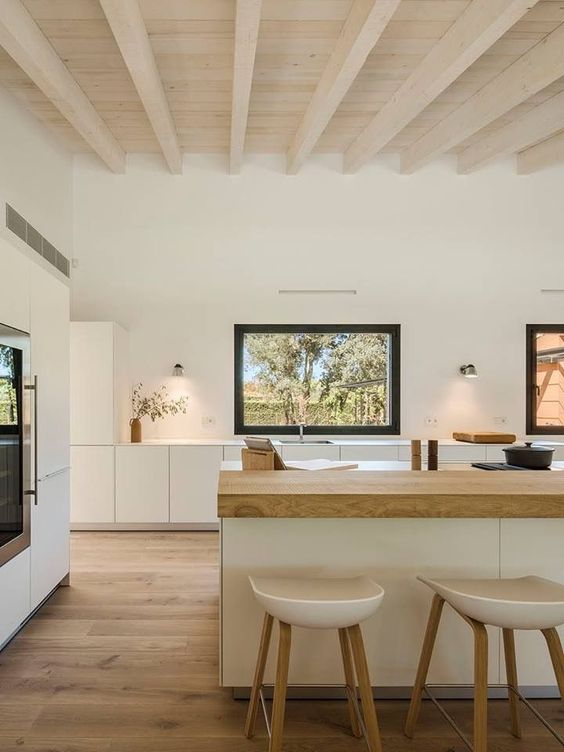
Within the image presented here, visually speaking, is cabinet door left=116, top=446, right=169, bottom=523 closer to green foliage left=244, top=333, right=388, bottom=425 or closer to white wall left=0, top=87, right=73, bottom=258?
green foliage left=244, top=333, right=388, bottom=425

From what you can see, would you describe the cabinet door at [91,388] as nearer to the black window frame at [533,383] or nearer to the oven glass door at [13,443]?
the oven glass door at [13,443]

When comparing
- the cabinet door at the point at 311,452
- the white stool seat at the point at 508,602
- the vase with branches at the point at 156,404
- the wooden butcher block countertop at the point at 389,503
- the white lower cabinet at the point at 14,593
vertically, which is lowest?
the white lower cabinet at the point at 14,593

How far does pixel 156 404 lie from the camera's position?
17.1 ft

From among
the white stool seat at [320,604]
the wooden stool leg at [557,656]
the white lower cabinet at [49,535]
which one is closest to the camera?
the white stool seat at [320,604]

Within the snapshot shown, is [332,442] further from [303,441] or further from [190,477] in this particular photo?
[190,477]

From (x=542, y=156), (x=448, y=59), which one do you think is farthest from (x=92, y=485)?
(x=542, y=156)

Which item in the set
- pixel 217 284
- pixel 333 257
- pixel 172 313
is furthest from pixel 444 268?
pixel 172 313

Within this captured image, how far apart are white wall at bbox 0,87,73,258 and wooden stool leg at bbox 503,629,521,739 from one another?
3.65 meters

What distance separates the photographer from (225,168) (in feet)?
16.8

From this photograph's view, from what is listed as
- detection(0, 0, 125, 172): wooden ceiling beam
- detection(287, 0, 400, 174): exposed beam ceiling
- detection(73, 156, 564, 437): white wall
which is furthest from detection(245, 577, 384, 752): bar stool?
detection(73, 156, 564, 437): white wall

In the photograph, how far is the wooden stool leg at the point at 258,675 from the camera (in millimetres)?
1912

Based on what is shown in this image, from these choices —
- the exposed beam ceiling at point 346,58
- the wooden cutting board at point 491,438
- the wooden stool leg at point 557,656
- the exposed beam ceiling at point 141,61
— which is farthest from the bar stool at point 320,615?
the wooden cutting board at point 491,438

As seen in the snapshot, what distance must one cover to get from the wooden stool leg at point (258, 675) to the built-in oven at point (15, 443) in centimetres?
132

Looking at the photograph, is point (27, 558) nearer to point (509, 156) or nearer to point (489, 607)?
point (489, 607)
